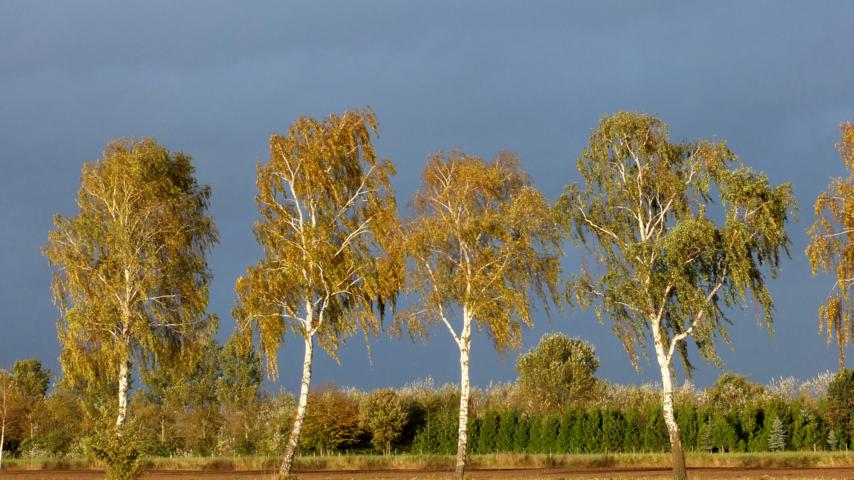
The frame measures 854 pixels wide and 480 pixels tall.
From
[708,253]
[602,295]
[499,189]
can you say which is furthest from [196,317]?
[708,253]

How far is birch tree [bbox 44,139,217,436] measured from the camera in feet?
128

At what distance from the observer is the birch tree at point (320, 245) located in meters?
36.0

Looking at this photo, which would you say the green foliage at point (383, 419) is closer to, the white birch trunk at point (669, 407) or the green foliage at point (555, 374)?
the green foliage at point (555, 374)

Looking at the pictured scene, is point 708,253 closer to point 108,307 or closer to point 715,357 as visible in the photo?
point 715,357

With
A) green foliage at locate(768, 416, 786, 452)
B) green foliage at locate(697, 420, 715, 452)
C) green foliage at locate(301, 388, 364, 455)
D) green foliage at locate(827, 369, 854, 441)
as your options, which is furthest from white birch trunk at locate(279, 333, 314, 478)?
green foliage at locate(827, 369, 854, 441)

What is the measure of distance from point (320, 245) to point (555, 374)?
1589 inches

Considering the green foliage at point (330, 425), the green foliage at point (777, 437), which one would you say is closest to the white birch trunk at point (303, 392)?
the green foliage at point (330, 425)

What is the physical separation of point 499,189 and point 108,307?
16.5 metres

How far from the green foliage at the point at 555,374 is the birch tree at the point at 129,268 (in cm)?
3780

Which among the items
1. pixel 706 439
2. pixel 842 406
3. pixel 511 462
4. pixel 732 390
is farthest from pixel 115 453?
pixel 732 390

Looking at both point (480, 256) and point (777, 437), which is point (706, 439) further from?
point (480, 256)

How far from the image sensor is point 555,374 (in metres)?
72.8

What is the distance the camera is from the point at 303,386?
35875 millimetres

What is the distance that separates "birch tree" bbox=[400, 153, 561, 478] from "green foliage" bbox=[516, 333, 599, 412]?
37.6 m
